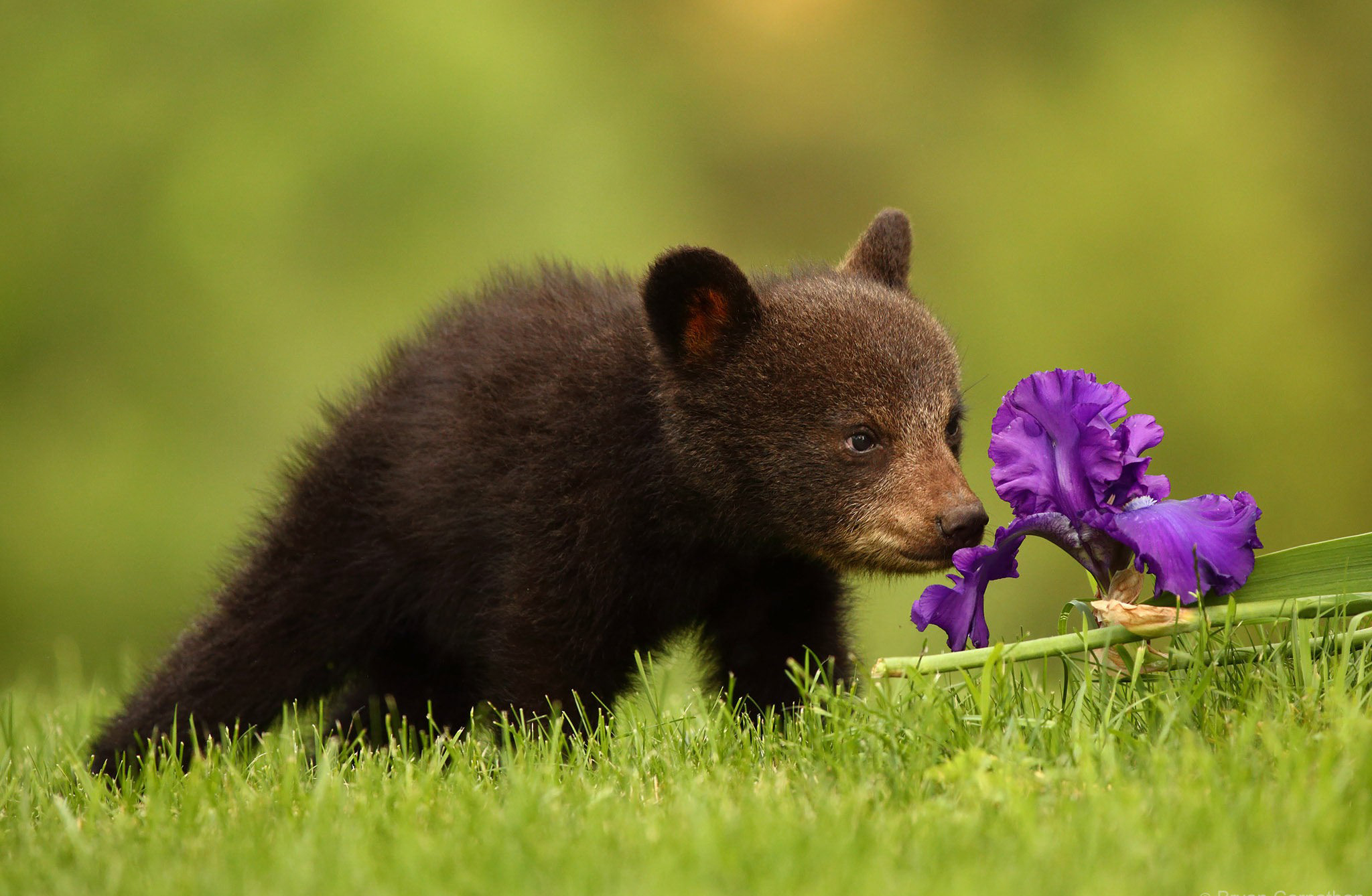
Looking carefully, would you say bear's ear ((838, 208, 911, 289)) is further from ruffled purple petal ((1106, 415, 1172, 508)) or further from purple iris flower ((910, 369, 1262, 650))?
ruffled purple petal ((1106, 415, 1172, 508))

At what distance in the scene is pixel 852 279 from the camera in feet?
13.7

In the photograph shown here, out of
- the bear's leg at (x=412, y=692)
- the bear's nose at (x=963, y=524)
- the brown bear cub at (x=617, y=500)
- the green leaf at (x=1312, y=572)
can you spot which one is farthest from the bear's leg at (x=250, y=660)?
the green leaf at (x=1312, y=572)

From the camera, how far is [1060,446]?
3.32 m

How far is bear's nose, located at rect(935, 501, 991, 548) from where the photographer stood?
359 cm

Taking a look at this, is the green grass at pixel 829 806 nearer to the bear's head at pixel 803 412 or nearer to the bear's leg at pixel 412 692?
the bear's head at pixel 803 412

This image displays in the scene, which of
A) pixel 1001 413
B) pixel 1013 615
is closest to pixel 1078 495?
pixel 1001 413

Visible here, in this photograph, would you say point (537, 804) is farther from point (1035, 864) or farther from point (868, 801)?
point (1035, 864)

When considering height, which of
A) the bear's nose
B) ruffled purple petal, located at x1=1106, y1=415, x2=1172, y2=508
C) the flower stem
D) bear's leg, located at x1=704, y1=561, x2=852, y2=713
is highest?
ruffled purple petal, located at x1=1106, y1=415, x2=1172, y2=508

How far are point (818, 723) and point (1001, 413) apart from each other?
0.90m

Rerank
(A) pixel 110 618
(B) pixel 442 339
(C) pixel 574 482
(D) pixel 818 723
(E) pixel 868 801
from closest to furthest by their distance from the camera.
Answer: (E) pixel 868 801
(D) pixel 818 723
(C) pixel 574 482
(B) pixel 442 339
(A) pixel 110 618

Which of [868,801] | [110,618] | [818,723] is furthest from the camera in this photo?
[110,618]

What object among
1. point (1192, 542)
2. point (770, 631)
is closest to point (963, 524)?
point (1192, 542)

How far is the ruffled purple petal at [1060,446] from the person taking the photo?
10.7 feet

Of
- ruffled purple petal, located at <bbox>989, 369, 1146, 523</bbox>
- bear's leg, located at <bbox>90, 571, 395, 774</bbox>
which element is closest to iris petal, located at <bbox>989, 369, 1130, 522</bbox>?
ruffled purple petal, located at <bbox>989, 369, 1146, 523</bbox>
